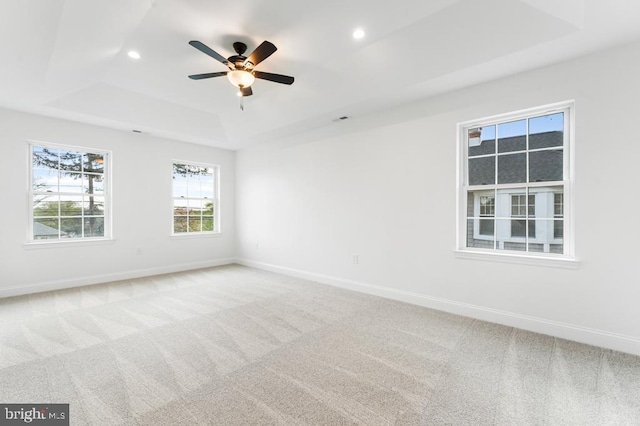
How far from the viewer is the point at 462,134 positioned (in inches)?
140

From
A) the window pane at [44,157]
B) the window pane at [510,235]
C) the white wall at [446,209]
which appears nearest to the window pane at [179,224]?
the white wall at [446,209]

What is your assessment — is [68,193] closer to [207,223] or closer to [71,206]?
[71,206]

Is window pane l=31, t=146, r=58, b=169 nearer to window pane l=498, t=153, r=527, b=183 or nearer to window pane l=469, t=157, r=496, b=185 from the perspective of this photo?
window pane l=469, t=157, r=496, b=185

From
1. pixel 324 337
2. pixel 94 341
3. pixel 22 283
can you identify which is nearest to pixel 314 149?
pixel 324 337

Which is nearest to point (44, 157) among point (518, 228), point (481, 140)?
point (481, 140)

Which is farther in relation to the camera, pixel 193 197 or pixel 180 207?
pixel 193 197

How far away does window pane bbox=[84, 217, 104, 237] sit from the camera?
481 cm

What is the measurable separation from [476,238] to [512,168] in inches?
35.1

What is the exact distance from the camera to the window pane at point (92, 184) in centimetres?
479

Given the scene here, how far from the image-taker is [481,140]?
347 cm

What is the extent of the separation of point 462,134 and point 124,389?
412 cm

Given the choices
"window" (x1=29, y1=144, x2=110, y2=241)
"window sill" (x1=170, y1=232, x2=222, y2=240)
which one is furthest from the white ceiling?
"window sill" (x1=170, y1=232, x2=222, y2=240)

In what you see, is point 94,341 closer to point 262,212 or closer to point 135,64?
point 135,64

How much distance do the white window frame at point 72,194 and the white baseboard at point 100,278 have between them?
572 millimetres
